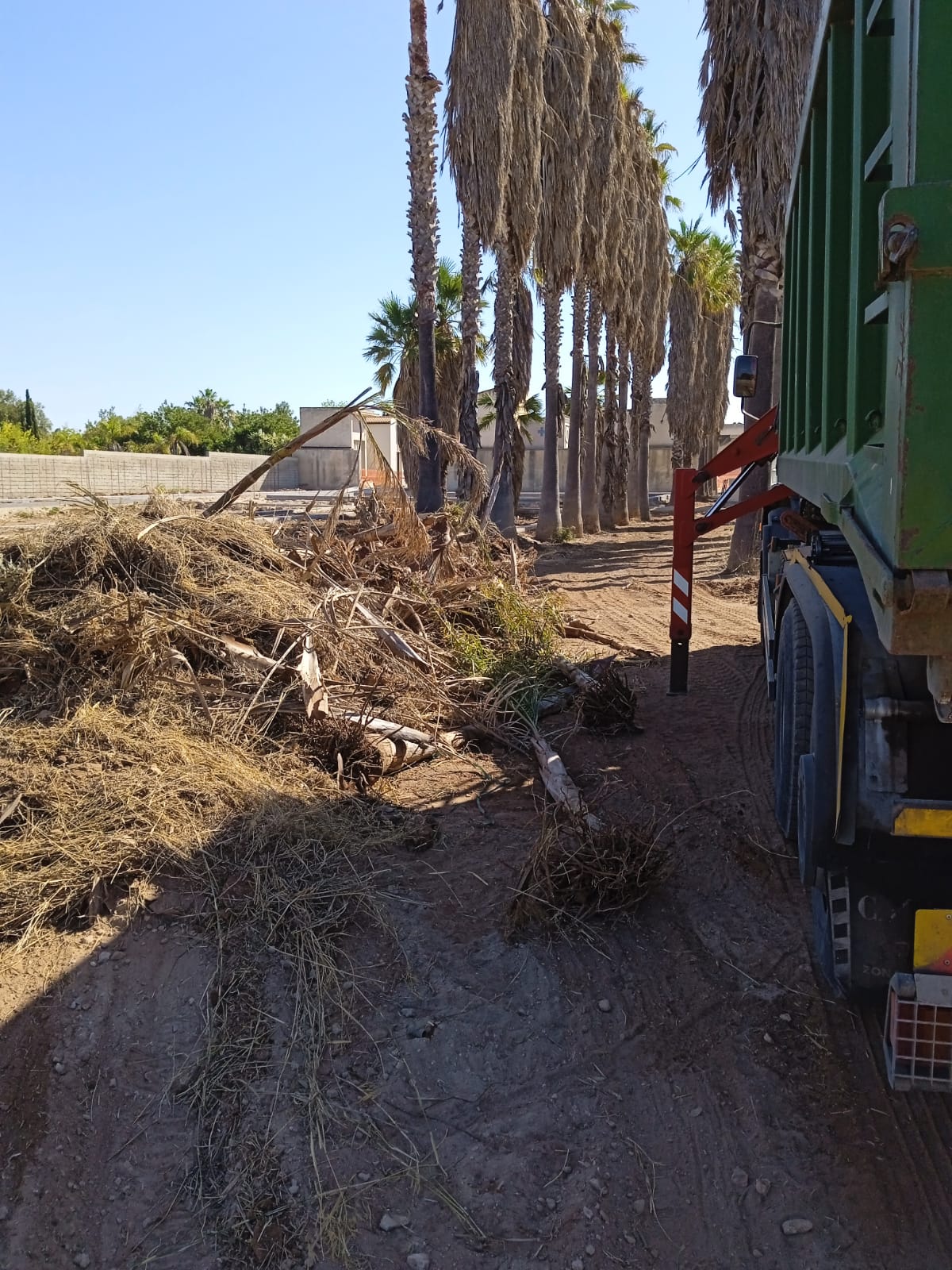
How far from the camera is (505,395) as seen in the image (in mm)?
21516

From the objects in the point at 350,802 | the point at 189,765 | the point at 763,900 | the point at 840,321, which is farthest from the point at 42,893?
the point at 840,321

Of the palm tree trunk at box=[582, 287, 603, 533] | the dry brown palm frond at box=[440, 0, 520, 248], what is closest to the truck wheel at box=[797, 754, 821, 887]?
the dry brown palm frond at box=[440, 0, 520, 248]

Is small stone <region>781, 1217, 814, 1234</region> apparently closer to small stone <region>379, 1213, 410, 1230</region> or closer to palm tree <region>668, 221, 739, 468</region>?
small stone <region>379, 1213, 410, 1230</region>

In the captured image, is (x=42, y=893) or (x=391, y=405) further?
(x=391, y=405)

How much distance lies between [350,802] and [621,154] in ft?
78.2

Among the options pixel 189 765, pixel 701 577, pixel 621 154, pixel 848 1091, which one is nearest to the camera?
pixel 848 1091

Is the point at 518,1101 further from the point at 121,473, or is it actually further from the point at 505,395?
the point at 121,473

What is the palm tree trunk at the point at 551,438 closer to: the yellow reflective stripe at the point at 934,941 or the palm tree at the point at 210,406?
the yellow reflective stripe at the point at 934,941

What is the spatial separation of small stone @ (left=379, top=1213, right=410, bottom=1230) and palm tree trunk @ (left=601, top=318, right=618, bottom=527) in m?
28.1

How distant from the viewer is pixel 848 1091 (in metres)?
3.43

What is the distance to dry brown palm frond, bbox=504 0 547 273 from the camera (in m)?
18.6

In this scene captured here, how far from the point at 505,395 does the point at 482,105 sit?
229 inches

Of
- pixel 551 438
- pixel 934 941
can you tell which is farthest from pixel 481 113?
pixel 934 941

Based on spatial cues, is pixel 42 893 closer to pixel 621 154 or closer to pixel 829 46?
pixel 829 46
